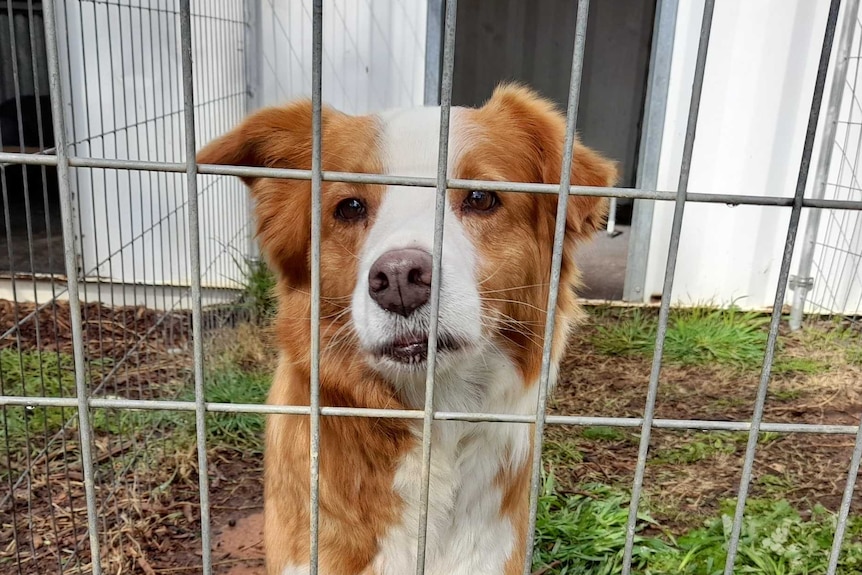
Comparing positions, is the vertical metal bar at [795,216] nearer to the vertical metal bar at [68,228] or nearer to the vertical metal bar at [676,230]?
the vertical metal bar at [676,230]

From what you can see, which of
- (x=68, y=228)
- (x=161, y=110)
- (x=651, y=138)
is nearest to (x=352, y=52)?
(x=161, y=110)

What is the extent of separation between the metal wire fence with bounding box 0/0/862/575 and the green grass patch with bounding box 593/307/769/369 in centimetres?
114

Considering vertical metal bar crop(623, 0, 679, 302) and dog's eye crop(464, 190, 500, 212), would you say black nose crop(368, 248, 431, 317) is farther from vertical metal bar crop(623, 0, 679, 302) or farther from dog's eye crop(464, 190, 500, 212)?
vertical metal bar crop(623, 0, 679, 302)

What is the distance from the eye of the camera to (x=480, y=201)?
191cm

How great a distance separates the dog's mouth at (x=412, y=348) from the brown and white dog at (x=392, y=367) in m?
0.02

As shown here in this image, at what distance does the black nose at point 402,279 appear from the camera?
4.90 feet

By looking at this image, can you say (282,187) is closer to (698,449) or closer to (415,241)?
(415,241)

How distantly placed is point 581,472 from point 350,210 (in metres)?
1.90

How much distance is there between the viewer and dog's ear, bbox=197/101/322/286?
1.95 m

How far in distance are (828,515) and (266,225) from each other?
7.70 feet

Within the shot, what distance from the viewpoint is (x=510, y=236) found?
6.36 feet

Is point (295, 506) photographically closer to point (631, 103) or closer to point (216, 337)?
point (216, 337)

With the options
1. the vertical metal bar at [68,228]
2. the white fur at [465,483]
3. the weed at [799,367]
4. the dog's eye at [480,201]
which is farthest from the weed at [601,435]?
the vertical metal bar at [68,228]

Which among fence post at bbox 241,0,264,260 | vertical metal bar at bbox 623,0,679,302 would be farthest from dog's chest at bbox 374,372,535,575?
vertical metal bar at bbox 623,0,679,302
